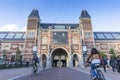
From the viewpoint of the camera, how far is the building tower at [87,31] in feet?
206

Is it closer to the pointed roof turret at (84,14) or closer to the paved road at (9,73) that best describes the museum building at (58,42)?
the pointed roof turret at (84,14)

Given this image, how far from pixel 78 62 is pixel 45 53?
12587 millimetres

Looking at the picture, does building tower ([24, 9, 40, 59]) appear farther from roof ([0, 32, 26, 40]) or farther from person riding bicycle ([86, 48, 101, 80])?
person riding bicycle ([86, 48, 101, 80])

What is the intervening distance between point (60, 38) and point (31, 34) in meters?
11.2

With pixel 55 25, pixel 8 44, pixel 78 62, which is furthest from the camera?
pixel 55 25

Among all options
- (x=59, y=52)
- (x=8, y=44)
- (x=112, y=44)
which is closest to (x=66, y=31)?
(x=59, y=52)

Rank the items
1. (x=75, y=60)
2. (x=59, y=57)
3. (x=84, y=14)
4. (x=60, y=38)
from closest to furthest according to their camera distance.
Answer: (x=60, y=38) < (x=75, y=60) < (x=59, y=57) < (x=84, y=14)

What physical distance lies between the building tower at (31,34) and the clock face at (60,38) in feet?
23.0

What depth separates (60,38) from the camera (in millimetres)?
63500

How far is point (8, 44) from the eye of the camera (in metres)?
65.4

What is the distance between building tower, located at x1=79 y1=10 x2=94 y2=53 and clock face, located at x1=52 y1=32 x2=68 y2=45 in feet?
22.2

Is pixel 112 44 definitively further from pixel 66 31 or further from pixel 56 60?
pixel 56 60

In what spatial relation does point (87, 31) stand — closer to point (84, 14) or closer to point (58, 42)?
point (84, 14)

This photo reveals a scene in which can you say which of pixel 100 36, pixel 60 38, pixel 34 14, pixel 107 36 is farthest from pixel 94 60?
pixel 107 36
